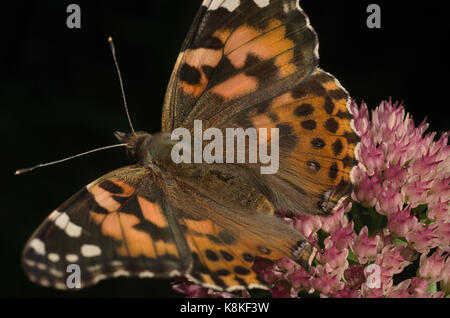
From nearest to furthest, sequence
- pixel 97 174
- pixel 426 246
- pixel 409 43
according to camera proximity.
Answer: pixel 426 246 → pixel 409 43 → pixel 97 174

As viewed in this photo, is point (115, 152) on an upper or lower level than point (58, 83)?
lower

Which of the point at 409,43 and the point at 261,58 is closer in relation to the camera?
the point at 261,58

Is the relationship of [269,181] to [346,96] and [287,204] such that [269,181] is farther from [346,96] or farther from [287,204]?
[346,96]

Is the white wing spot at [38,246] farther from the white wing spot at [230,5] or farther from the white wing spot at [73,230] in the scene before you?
the white wing spot at [230,5]

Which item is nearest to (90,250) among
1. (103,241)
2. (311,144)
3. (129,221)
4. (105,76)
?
(103,241)

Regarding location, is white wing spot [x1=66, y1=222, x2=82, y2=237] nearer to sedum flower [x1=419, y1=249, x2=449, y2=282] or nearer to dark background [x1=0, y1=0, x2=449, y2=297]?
sedum flower [x1=419, y1=249, x2=449, y2=282]

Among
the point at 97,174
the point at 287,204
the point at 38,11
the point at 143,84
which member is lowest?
the point at 97,174

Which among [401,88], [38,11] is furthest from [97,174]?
[401,88]
